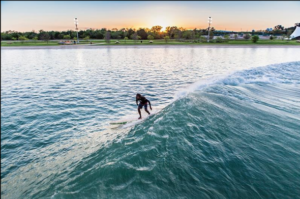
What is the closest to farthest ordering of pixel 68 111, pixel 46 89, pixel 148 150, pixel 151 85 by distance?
pixel 148 150, pixel 68 111, pixel 46 89, pixel 151 85

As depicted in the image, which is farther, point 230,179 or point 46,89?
point 46,89

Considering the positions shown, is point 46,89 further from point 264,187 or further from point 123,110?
point 264,187

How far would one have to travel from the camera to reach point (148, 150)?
807 cm

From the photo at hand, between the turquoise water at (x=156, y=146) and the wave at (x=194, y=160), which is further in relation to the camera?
the turquoise water at (x=156, y=146)

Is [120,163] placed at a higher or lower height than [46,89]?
lower

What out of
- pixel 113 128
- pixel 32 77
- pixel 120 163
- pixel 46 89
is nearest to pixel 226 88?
pixel 113 128

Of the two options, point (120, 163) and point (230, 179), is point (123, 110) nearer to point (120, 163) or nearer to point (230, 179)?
point (120, 163)

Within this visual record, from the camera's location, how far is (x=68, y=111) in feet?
44.1

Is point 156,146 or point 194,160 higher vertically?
point 156,146

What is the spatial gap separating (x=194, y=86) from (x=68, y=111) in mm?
11721

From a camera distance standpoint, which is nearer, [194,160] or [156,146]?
[194,160]

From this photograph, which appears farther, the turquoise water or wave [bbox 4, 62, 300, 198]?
the turquoise water

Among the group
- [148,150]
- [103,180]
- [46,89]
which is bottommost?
[103,180]

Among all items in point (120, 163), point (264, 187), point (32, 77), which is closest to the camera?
point (264, 187)
